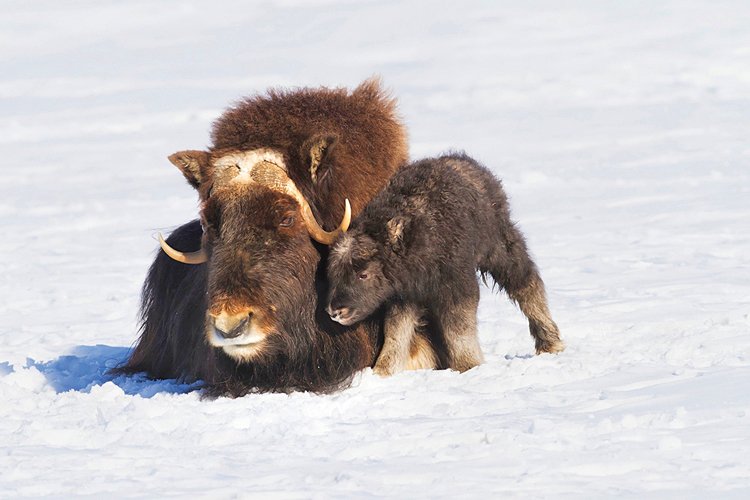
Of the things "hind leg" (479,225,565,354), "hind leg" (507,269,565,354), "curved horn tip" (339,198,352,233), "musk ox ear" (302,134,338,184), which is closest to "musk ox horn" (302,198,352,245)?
"curved horn tip" (339,198,352,233)

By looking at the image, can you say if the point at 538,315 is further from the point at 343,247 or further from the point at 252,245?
the point at 252,245

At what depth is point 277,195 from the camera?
3750 mm

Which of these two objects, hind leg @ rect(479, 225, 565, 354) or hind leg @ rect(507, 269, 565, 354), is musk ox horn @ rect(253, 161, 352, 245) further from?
hind leg @ rect(507, 269, 565, 354)

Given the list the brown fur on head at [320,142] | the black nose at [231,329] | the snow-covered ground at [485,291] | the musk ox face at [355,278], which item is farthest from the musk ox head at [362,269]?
the black nose at [231,329]

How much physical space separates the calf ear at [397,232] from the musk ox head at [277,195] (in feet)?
0.44

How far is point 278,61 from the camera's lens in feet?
56.6

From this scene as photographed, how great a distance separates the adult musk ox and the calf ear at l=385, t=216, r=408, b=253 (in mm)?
142

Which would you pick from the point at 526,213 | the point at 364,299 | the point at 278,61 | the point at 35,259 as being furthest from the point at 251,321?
the point at 278,61

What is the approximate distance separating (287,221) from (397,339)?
55 cm

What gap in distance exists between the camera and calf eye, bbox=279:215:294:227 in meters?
3.75

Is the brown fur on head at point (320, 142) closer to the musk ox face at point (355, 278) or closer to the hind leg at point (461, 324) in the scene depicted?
the musk ox face at point (355, 278)

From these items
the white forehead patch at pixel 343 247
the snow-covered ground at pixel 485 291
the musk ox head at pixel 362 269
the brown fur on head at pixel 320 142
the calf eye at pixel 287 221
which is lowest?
the snow-covered ground at pixel 485 291

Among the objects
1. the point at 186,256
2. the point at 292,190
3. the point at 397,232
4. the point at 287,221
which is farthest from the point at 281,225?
the point at 186,256

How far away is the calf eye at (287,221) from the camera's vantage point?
375 cm
